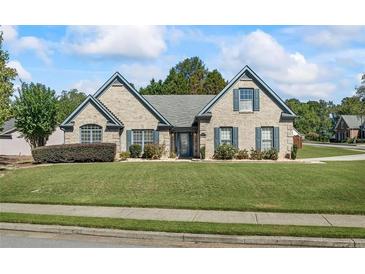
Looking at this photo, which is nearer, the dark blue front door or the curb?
the curb

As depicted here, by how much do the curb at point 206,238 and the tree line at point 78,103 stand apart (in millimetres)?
15608

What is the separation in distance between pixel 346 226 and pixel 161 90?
51.7 metres

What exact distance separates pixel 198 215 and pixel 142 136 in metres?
18.4

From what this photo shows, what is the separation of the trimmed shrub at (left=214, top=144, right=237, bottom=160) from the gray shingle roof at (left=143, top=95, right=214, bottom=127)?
4198 mm

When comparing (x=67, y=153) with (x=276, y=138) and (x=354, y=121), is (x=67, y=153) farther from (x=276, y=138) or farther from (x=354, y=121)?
(x=354, y=121)

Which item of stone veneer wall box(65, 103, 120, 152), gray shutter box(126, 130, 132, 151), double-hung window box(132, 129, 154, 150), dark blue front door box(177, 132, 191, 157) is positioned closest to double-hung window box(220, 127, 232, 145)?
dark blue front door box(177, 132, 191, 157)

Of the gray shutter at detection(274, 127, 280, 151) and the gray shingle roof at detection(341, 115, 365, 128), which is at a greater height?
the gray shingle roof at detection(341, 115, 365, 128)

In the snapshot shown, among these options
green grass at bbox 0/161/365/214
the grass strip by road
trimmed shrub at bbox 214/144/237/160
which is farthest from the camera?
trimmed shrub at bbox 214/144/237/160

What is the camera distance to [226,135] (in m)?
28.5

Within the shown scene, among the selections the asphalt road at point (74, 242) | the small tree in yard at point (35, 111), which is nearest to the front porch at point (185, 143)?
the small tree in yard at point (35, 111)

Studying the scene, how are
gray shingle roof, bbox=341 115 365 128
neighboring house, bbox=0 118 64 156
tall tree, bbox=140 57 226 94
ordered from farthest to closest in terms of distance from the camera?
gray shingle roof, bbox=341 115 365 128, tall tree, bbox=140 57 226 94, neighboring house, bbox=0 118 64 156

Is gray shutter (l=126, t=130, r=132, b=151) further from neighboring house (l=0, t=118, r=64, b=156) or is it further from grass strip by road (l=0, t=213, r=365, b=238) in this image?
grass strip by road (l=0, t=213, r=365, b=238)

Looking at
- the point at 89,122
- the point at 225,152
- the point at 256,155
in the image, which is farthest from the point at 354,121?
the point at 89,122

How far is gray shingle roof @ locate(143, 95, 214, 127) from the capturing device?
31194 millimetres
